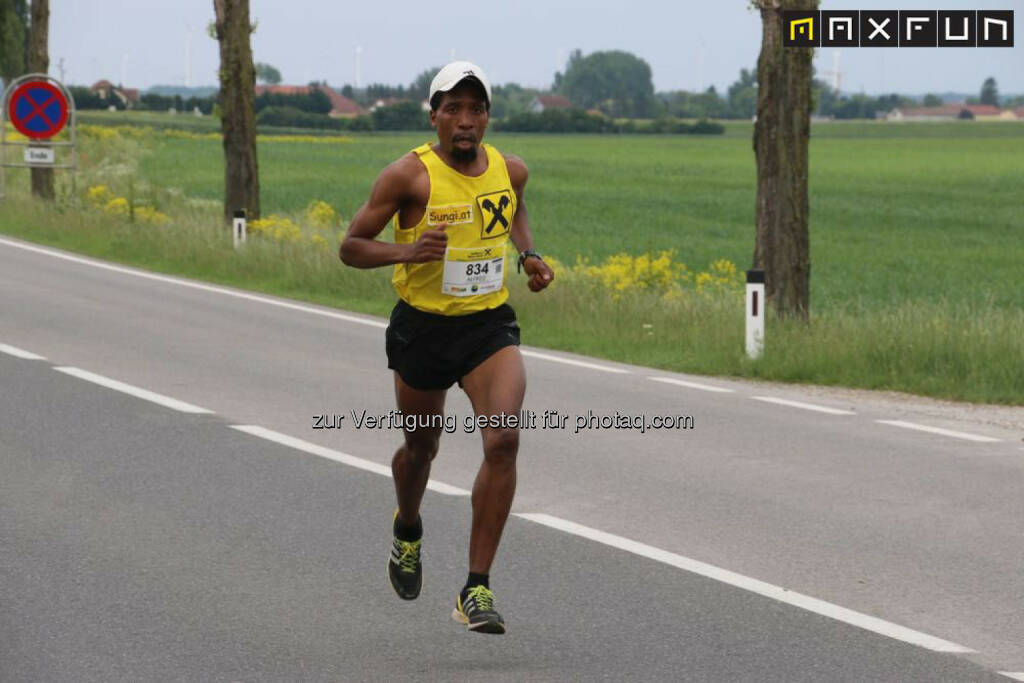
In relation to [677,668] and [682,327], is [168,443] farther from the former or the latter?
[682,327]

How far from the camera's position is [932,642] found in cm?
644

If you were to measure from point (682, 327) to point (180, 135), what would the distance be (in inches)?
3822

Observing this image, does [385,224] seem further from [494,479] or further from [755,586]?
[755,586]

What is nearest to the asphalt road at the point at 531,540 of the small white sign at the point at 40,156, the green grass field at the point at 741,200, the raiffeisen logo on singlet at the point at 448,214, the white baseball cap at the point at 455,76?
the raiffeisen logo on singlet at the point at 448,214

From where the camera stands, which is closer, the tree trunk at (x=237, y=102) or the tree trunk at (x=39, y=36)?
the tree trunk at (x=237, y=102)

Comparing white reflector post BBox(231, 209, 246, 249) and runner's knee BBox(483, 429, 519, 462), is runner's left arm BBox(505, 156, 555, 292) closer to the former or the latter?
runner's knee BBox(483, 429, 519, 462)

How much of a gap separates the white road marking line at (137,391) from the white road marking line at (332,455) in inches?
32.7

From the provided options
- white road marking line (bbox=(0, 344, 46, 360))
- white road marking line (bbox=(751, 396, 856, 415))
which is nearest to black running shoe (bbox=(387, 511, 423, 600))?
white road marking line (bbox=(751, 396, 856, 415))

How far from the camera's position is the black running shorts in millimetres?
6672

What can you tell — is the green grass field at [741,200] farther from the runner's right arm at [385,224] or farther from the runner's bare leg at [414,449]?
the runner's right arm at [385,224]

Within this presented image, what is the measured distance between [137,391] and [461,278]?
22.3ft

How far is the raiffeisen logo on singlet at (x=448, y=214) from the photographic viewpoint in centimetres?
652

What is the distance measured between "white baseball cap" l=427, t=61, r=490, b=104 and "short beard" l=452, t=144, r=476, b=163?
19 centimetres

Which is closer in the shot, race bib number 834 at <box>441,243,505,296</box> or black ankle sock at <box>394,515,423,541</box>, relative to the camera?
race bib number 834 at <box>441,243,505,296</box>
